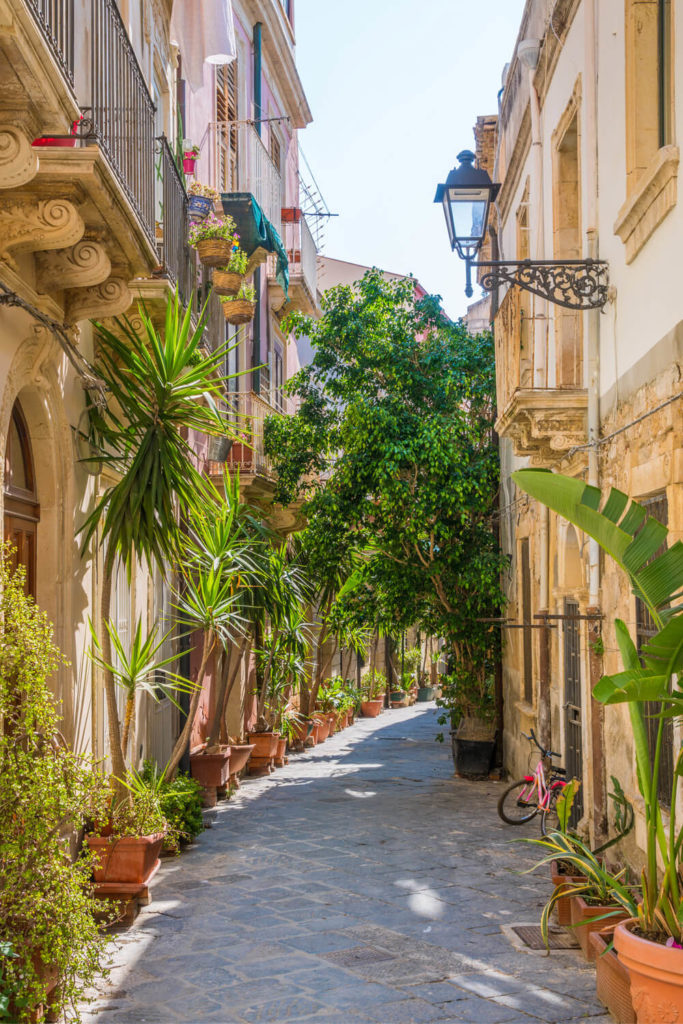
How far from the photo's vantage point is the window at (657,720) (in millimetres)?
6094

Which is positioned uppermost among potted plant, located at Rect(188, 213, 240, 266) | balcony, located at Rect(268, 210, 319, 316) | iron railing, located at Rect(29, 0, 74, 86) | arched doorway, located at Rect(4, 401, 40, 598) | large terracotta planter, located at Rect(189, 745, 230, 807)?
balcony, located at Rect(268, 210, 319, 316)

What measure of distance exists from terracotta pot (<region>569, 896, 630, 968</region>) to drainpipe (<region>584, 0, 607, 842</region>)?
1.46 m

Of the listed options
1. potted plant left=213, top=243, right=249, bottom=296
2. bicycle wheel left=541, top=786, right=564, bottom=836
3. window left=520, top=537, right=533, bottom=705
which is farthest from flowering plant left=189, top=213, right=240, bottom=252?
bicycle wheel left=541, top=786, right=564, bottom=836

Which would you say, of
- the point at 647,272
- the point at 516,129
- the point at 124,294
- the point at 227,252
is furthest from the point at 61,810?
the point at 516,129

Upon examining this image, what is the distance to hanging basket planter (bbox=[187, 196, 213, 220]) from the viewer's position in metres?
11.2

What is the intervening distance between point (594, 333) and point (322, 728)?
12.5m

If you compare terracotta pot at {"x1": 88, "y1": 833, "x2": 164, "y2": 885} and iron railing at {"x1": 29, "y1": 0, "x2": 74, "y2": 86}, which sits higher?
iron railing at {"x1": 29, "y1": 0, "x2": 74, "y2": 86}

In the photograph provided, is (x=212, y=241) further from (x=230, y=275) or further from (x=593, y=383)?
(x=593, y=383)

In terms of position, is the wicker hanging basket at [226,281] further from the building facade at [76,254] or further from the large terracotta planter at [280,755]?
the large terracotta planter at [280,755]

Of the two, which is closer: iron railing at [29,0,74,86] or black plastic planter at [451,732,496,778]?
iron railing at [29,0,74,86]

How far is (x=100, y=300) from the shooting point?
22.9ft

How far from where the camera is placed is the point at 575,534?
9242 mm

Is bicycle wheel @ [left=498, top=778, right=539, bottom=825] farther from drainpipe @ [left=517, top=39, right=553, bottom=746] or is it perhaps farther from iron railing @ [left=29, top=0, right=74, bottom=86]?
iron railing @ [left=29, top=0, right=74, bottom=86]

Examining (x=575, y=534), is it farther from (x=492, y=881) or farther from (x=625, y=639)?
(x=625, y=639)
